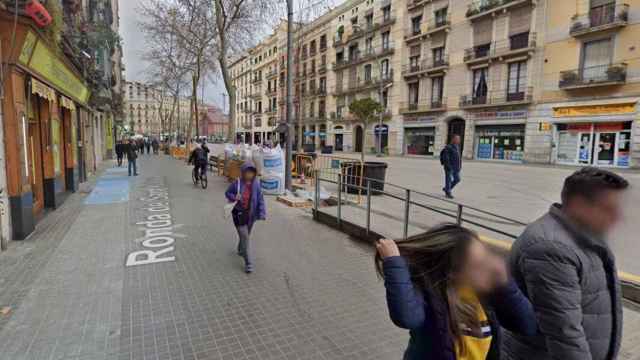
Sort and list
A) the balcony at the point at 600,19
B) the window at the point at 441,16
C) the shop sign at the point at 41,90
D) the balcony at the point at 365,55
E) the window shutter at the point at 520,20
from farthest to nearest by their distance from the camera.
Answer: the balcony at the point at 365,55, the window at the point at 441,16, the window shutter at the point at 520,20, the balcony at the point at 600,19, the shop sign at the point at 41,90

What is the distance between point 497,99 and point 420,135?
26.4ft

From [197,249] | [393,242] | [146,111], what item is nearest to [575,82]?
[197,249]

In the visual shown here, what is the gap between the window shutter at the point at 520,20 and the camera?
24245 millimetres

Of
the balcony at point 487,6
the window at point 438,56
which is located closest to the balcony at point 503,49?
the balcony at point 487,6

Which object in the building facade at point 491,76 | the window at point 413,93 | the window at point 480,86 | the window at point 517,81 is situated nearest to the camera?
the building facade at point 491,76

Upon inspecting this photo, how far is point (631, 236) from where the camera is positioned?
4.95ft

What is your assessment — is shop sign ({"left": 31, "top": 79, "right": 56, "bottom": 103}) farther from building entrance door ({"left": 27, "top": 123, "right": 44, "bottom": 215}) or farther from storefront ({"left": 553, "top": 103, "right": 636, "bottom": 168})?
storefront ({"left": 553, "top": 103, "right": 636, "bottom": 168})

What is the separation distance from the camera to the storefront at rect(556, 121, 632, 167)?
19.8m

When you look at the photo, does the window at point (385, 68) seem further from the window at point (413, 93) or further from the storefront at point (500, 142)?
the storefront at point (500, 142)

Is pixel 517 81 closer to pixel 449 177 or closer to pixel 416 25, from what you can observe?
pixel 416 25

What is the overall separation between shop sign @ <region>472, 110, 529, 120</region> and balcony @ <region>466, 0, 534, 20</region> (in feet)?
23.6

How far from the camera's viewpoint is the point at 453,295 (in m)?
1.32

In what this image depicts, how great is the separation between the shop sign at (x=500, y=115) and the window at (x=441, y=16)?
8555 millimetres

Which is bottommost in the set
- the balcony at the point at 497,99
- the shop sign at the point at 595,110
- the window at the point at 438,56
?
the shop sign at the point at 595,110
